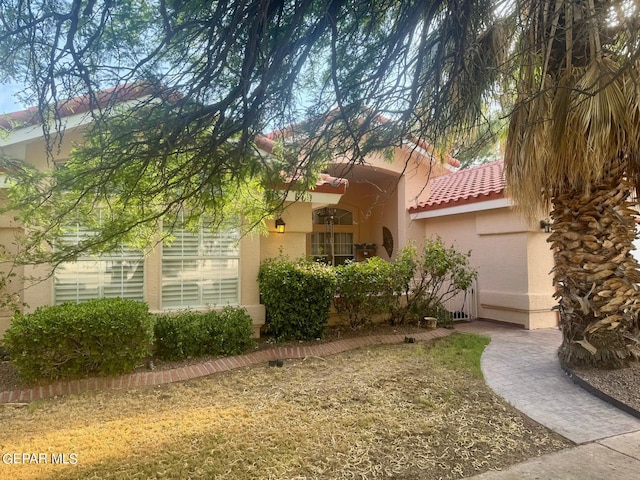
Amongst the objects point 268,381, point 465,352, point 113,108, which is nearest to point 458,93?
point 113,108

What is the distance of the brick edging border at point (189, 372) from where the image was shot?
18.7 feet

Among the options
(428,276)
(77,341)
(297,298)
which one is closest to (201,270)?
(297,298)

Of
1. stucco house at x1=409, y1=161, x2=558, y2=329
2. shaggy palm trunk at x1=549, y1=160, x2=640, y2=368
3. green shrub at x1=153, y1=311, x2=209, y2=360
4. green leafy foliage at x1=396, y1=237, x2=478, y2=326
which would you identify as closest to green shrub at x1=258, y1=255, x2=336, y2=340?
green shrub at x1=153, y1=311, x2=209, y2=360

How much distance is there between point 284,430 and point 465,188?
11.2m

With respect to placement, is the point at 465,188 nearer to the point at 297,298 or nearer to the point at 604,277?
the point at 604,277

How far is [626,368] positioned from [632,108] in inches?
155

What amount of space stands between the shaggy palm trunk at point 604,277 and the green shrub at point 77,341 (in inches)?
280

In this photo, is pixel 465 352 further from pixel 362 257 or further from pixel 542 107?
pixel 362 257

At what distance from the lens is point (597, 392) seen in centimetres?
562

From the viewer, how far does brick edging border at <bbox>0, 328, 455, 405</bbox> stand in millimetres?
5699

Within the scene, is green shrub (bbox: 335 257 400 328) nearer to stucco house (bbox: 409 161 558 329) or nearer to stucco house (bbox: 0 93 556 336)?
stucco house (bbox: 0 93 556 336)

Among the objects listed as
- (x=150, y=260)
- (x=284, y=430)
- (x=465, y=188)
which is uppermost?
(x=465, y=188)

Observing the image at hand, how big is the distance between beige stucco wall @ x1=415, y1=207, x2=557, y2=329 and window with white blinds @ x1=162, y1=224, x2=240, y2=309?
7.15 m

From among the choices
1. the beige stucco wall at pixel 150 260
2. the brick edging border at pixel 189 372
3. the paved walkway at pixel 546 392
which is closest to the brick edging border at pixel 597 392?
the paved walkway at pixel 546 392
